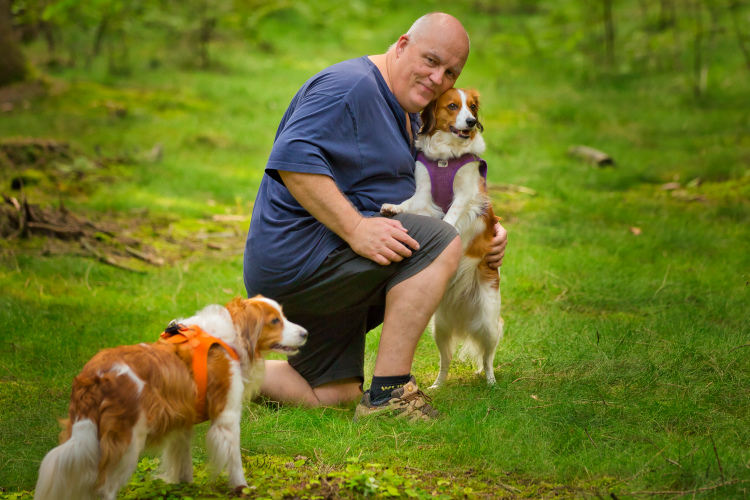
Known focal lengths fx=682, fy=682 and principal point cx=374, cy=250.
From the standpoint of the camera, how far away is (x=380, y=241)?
3.07 meters

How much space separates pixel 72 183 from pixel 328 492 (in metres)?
5.97

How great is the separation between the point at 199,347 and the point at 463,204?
68.7 inches

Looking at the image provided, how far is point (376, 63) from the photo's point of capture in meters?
3.46

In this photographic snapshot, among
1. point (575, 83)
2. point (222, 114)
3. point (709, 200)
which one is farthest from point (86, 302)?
point (575, 83)

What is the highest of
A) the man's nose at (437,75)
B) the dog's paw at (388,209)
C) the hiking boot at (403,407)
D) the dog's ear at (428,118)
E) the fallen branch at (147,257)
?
the man's nose at (437,75)

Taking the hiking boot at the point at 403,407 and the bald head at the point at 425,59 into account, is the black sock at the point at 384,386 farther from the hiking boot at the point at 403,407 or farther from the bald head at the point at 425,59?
the bald head at the point at 425,59

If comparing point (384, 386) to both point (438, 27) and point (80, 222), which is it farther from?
point (80, 222)

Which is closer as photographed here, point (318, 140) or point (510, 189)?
point (318, 140)

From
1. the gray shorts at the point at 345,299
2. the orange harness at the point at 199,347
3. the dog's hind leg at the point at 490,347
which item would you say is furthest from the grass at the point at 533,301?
the orange harness at the point at 199,347

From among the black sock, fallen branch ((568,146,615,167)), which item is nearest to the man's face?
the black sock

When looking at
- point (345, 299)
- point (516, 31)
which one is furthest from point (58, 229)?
point (516, 31)

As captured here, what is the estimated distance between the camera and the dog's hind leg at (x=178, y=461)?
101 inches

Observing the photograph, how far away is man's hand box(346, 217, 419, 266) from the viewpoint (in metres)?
3.07

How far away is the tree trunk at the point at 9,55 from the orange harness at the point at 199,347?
9525 mm
